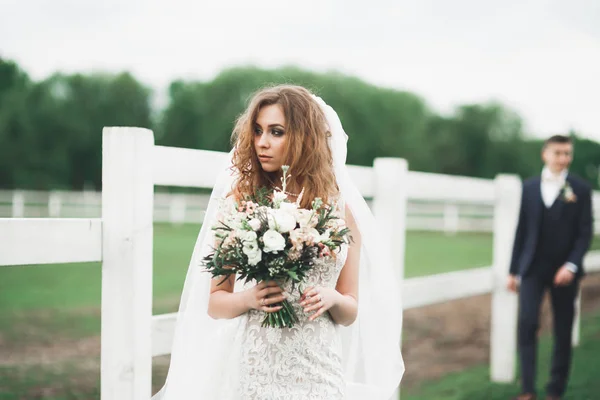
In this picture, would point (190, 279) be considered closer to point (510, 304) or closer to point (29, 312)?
point (510, 304)

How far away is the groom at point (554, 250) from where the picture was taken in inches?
201

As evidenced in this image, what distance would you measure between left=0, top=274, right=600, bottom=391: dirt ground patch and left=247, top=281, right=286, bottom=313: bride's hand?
3264 mm

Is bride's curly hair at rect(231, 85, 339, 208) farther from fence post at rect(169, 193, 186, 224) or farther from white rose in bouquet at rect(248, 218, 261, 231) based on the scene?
fence post at rect(169, 193, 186, 224)

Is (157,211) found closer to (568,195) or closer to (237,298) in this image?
(568,195)

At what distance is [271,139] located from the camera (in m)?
2.51

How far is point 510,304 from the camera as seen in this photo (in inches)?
238

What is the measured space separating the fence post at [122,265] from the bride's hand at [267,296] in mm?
699

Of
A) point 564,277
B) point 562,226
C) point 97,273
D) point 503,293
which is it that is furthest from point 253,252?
point 97,273

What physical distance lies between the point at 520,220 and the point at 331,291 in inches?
139

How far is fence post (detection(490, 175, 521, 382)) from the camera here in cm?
586


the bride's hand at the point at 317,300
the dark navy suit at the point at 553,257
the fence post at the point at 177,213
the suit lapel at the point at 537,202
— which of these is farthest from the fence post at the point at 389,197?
the fence post at the point at 177,213

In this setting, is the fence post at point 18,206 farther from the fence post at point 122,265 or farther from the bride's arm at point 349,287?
the bride's arm at point 349,287

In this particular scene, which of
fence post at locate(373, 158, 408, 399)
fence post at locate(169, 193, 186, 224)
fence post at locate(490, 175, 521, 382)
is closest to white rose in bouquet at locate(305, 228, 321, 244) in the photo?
fence post at locate(373, 158, 408, 399)

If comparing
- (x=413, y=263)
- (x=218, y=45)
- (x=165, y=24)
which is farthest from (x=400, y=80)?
(x=413, y=263)
